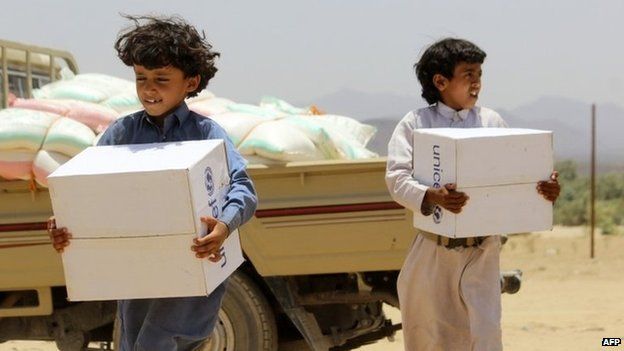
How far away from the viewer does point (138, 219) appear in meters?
3.53

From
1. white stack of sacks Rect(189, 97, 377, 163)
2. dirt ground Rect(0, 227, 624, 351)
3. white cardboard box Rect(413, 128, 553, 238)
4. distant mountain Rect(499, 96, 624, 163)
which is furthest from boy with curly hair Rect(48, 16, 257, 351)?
distant mountain Rect(499, 96, 624, 163)

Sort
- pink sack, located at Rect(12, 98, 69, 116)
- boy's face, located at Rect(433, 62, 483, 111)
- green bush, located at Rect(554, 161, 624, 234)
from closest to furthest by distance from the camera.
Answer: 1. boy's face, located at Rect(433, 62, 483, 111)
2. pink sack, located at Rect(12, 98, 69, 116)
3. green bush, located at Rect(554, 161, 624, 234)

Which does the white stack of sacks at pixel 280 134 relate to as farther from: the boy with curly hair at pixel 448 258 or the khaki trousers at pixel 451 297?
the khaki trousers at pixel 451 297

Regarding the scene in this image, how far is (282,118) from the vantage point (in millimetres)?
6348

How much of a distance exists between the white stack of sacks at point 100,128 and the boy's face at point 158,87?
79.6 inches

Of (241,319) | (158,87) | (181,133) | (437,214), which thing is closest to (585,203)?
(241,319)

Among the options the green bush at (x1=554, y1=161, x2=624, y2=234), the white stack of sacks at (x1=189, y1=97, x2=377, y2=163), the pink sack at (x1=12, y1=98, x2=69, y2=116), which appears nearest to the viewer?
the white stack of sacks at (x1=189, y1=97, x2=377, y2=163)

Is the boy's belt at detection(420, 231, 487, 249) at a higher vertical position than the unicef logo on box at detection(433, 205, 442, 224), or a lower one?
lower

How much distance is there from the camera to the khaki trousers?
4660mm

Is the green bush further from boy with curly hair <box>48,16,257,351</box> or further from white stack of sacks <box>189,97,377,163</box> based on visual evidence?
boy with curly hair <box>48,16,257,351</box>

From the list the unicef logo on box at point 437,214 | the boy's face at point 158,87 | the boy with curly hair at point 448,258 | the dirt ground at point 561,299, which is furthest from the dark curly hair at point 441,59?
the dirt ground at point 561,299

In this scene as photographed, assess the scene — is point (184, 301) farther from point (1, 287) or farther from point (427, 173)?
point (1, 287)

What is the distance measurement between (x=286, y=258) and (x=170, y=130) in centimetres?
213

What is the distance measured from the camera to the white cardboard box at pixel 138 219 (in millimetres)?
3486
